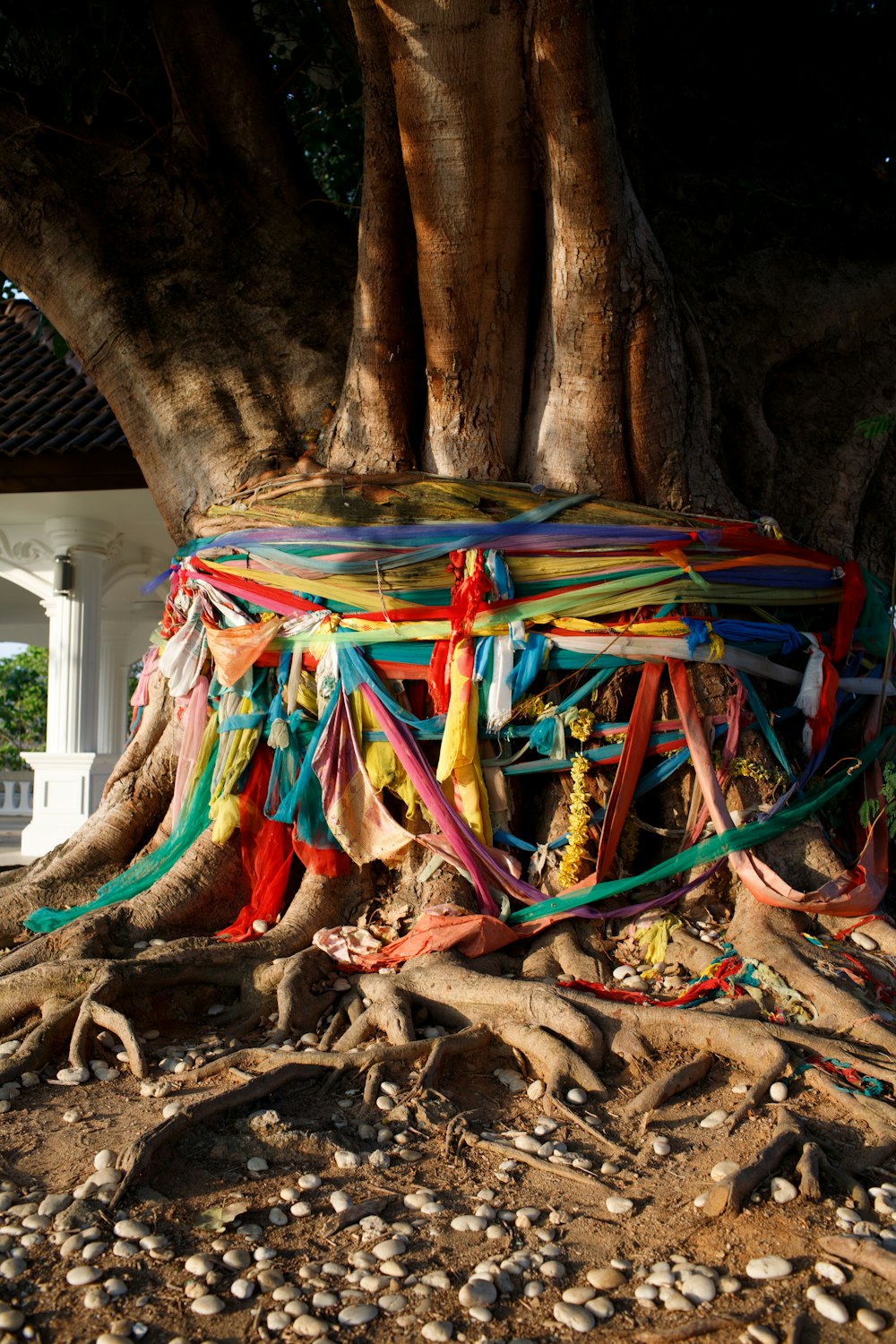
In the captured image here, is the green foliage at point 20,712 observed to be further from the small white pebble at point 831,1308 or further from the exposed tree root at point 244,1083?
the small white pebble at point 831,1308

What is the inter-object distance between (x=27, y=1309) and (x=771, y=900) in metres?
2.37

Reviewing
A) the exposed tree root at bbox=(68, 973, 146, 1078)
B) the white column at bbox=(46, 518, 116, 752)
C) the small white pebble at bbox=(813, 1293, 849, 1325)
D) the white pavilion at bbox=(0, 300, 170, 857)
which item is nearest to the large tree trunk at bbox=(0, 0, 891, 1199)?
the exposed tree root at bbox=(68, 973, 146, 1078)

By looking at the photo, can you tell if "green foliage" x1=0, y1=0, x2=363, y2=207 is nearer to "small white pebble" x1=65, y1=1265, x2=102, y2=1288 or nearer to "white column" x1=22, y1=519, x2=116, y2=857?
"small white pebble" x1=65, y1=1265, x2=102, y2=1288

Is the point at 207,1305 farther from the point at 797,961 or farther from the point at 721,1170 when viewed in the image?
the point at 797,961

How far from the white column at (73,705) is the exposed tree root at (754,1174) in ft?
24.2

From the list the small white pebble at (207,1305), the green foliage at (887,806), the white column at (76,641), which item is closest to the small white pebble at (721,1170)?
the small white pebble at (207,1305)

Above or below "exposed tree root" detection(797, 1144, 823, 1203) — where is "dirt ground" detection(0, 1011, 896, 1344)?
below

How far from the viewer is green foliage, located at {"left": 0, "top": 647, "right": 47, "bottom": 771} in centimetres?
2656

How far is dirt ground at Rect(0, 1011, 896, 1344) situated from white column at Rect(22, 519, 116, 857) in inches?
250

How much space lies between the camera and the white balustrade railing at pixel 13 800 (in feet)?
50.9

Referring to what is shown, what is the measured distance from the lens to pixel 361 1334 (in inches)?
73.4

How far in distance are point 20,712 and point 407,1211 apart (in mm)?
26921

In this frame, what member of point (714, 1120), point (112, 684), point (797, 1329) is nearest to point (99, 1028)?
point (714, 1120)

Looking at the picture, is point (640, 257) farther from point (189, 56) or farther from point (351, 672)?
point (189, 56)
